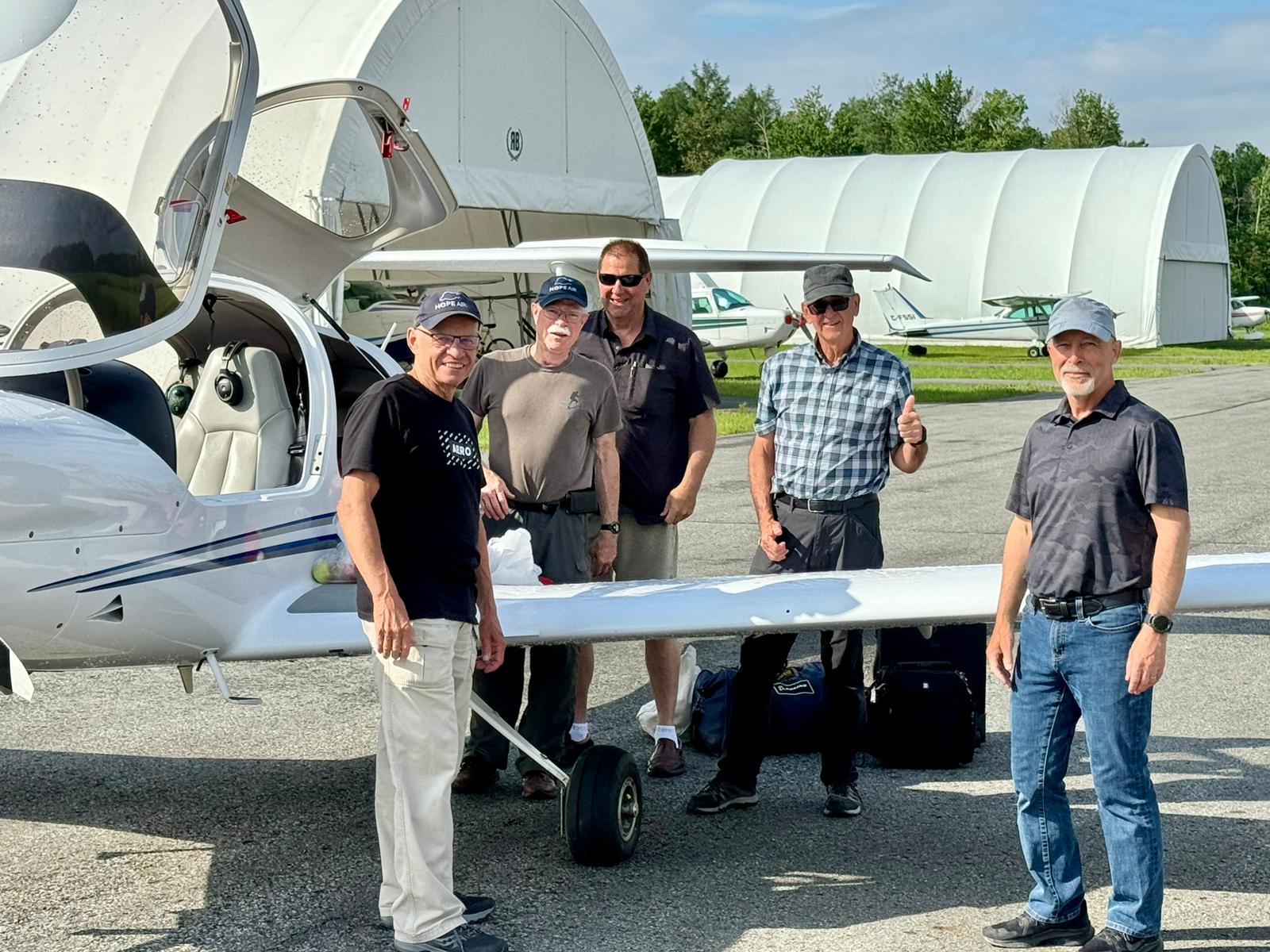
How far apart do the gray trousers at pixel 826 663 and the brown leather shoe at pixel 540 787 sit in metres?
0.64

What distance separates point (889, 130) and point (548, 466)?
310ft

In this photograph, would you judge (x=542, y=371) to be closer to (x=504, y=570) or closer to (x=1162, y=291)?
(x=504, y=570)

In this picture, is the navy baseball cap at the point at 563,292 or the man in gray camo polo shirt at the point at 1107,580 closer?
the man in gray camo polo shirt at the point at 1107,580

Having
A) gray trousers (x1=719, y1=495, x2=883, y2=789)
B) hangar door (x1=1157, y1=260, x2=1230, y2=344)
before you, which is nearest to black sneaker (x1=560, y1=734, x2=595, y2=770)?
gray trousers (x1=719, y1=495, x2=883, y2=789)

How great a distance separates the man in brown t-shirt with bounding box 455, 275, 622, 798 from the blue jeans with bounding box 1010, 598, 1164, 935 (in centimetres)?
183

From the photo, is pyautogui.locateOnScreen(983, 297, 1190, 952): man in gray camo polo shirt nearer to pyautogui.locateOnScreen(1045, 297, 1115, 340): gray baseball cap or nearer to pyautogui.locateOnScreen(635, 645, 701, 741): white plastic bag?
pyautogui.locateOnScreen(1045, 297, 1115, 340): gray baseball cap

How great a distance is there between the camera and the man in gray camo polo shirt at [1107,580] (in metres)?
3.73

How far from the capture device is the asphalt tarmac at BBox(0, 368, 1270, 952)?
14.0ft

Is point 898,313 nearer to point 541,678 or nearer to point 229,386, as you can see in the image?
point 541,678

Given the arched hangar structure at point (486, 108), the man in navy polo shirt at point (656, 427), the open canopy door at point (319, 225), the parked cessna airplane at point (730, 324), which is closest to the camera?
the man in navy polo shirt at point (656, 427)

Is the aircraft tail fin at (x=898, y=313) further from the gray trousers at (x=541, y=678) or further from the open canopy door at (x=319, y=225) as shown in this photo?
the gray trousers at (x=541, y=678)

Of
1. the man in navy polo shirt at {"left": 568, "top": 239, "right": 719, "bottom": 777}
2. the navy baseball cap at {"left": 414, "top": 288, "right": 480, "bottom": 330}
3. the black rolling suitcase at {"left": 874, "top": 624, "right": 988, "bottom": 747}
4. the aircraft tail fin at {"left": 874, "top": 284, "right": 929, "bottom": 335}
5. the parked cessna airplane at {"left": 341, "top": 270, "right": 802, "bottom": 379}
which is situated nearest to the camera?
the navy baseball cap at {"left": 414, "top": 288, "right": 480, "bottom": 330}

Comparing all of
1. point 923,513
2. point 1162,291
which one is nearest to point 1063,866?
point 923,513

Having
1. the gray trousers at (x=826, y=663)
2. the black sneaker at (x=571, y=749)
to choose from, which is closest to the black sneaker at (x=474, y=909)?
the gray trousers at (x=826, y=663)
